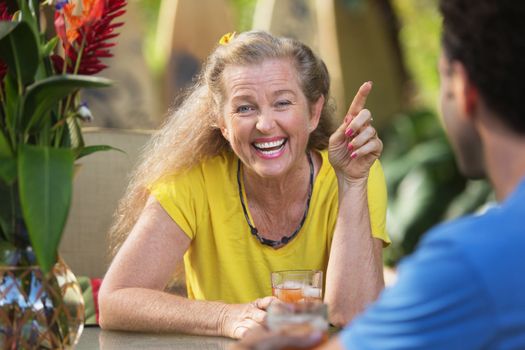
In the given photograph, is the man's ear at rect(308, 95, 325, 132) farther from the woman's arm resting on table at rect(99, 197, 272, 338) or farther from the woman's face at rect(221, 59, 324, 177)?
the woman's arm resting on table at rect(99, 197, 272, 338)

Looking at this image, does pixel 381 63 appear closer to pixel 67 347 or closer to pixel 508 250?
pixel 67 347

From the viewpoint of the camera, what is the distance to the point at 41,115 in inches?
76.0

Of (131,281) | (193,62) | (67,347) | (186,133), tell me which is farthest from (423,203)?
(67,347)

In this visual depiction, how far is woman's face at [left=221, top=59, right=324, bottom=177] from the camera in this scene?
9.55ft

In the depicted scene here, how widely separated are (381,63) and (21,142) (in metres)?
7.14

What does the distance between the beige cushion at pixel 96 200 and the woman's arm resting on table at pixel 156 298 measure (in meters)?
0.55

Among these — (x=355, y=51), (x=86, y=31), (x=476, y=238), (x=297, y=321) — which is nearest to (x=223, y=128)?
(x=86, y=31)

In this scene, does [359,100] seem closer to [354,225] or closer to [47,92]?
[354,225]

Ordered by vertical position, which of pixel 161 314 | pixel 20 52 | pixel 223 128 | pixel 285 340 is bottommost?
pixel 161 314

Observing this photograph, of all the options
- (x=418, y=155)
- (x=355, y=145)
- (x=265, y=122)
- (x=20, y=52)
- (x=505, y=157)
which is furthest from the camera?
(x=418, y=155)

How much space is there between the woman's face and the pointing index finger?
8.7 inches

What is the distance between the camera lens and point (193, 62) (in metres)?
6.80

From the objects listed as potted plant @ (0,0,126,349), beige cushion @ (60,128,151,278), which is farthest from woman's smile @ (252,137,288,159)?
potted plant @ (0,0,126,349)

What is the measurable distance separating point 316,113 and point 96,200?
34.2 inches
